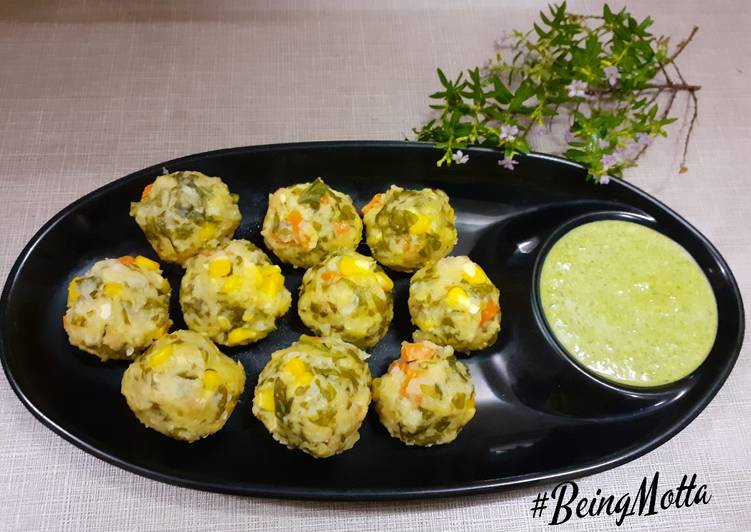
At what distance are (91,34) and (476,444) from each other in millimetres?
2301

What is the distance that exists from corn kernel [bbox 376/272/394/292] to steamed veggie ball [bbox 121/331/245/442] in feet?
1.71

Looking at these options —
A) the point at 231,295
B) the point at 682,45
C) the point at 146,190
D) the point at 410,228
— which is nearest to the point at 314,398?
the point at 231,295

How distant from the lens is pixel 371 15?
302 centimetres

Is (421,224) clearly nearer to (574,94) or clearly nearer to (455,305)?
(455,305)

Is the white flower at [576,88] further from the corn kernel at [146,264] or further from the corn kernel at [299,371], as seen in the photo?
the corn kernel at [146,264]

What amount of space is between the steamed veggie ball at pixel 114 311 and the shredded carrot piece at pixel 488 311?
967 millimetres

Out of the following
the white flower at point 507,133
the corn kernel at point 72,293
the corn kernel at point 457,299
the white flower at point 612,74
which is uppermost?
the white flower at point 612,74

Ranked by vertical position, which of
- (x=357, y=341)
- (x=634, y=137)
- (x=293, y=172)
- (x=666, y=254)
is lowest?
(x=357, y=341)

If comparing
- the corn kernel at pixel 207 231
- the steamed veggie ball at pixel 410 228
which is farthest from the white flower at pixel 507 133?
the corn kernel at pixel 207 231

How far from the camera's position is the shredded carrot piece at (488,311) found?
6.72ft

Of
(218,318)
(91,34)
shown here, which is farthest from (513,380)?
(91,34)

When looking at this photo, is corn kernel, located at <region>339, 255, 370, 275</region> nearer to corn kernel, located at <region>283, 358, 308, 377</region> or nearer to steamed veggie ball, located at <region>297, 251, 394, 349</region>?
steamed veggie ball, located at <region>297, 251, 394, 349</region>

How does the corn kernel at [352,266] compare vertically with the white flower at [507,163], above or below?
below

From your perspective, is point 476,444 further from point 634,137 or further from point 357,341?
point 634,137
